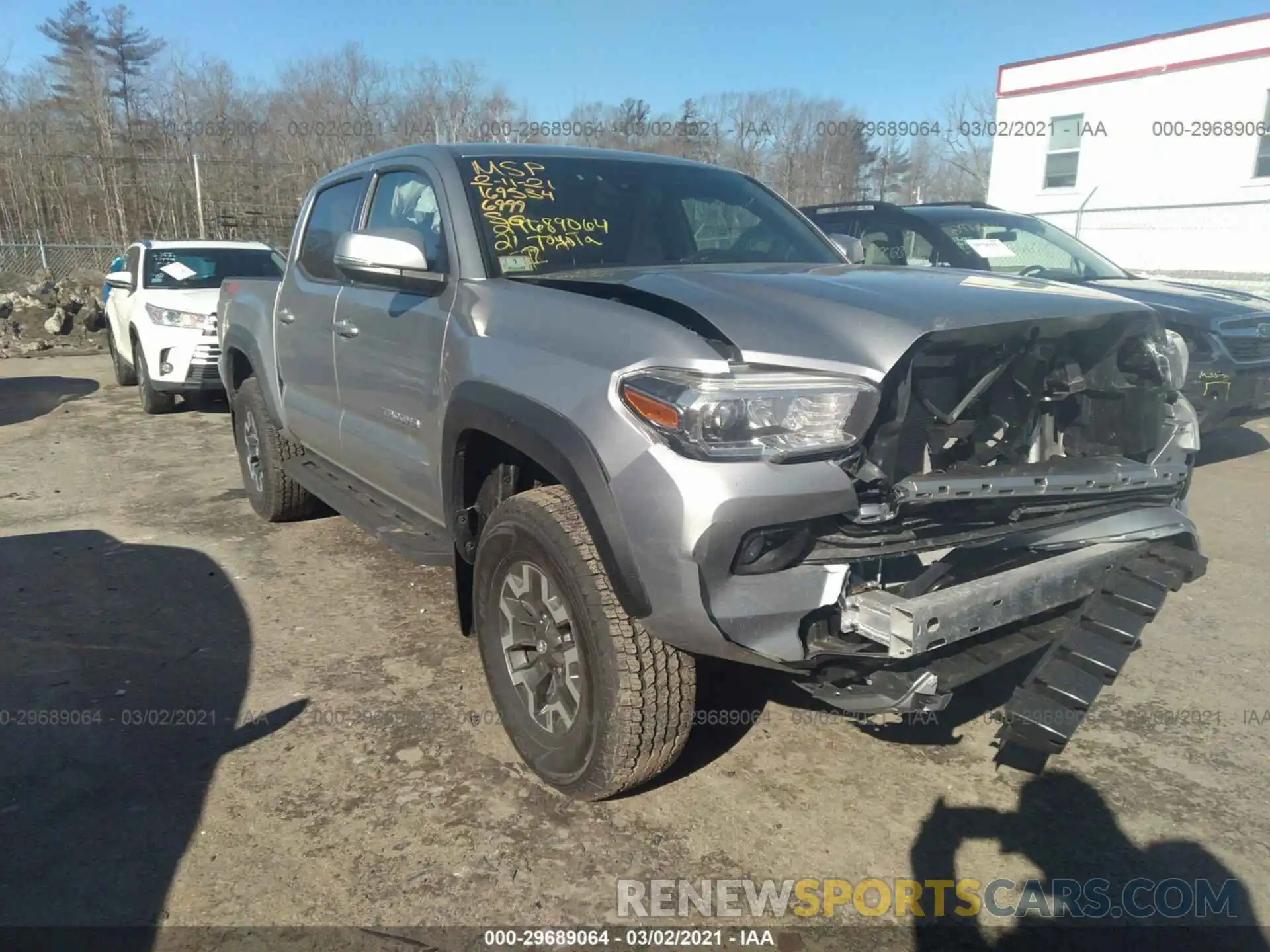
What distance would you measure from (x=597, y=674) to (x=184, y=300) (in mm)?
8142

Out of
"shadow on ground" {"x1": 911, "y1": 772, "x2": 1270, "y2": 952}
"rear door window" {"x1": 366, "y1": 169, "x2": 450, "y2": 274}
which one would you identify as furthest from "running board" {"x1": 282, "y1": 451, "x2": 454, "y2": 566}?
"shadow on ground" {"x1": 911, "y1": 772, "x2": 1270, "y2": 952}

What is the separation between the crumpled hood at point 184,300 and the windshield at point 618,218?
21.4 ft

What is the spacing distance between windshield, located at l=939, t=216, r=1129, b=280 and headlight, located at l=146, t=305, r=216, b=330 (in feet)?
21.9

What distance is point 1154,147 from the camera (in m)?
16.9

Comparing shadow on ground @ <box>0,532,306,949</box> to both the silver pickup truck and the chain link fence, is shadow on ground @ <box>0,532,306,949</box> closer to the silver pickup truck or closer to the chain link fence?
the silver pickup truck

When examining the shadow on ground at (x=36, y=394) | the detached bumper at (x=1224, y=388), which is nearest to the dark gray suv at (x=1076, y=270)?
the detached bumper at (x=1224, y=388)

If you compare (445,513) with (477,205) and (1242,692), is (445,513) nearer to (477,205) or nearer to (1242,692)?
(477,205)

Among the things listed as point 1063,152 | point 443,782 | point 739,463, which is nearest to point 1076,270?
point 739,463

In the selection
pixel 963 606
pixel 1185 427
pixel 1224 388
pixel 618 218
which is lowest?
pixel 1224 388

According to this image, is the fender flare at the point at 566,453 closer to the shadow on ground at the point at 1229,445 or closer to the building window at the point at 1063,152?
the shadow on ground at the point at 1229,445

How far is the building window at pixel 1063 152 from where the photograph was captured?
1838 centimetres

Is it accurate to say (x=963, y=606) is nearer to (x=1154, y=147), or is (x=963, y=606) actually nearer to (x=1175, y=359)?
(x=1175, y=359)

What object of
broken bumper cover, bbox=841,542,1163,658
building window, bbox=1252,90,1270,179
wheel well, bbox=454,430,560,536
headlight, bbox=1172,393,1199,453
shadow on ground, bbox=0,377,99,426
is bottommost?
shadow on ground, bbox=0,377,99,426

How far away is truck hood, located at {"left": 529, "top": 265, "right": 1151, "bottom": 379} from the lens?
7.70ft
